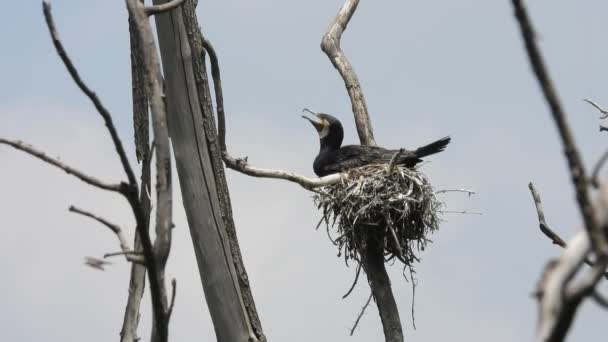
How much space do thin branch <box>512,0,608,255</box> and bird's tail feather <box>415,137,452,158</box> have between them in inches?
282

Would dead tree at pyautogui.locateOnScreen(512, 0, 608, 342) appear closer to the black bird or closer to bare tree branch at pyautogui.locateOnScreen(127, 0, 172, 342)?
bare tree branch at pyautogui.locateOnScreen(127, 0, 172, 342)

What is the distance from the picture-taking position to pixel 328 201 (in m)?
7.95

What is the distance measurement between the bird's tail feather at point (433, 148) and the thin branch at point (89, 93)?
6.07 metres

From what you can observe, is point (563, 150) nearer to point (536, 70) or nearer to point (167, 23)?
point (536, 70)

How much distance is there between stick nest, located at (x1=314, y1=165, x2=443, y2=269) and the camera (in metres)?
7.79

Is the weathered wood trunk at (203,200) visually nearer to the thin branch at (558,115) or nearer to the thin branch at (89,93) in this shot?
the thin branch at (89,93)

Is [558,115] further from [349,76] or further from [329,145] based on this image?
[329,145]

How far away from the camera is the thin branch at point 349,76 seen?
8.71m

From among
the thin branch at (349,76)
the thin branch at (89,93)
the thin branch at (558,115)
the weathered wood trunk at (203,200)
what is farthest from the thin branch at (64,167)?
the thin branch at (349,76)

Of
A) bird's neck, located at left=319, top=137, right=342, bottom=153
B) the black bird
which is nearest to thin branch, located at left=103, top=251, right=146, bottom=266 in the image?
the black bird

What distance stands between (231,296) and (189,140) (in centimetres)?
87

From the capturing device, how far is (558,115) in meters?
1.31

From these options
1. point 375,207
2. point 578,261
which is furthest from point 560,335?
Answer: point 375,207

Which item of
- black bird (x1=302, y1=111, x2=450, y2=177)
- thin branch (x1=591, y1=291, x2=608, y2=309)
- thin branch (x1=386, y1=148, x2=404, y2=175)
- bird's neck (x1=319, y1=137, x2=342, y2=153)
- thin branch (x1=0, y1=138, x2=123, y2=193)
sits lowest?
thin branch (x1=591, y1=291, x2=608, y2=309)
